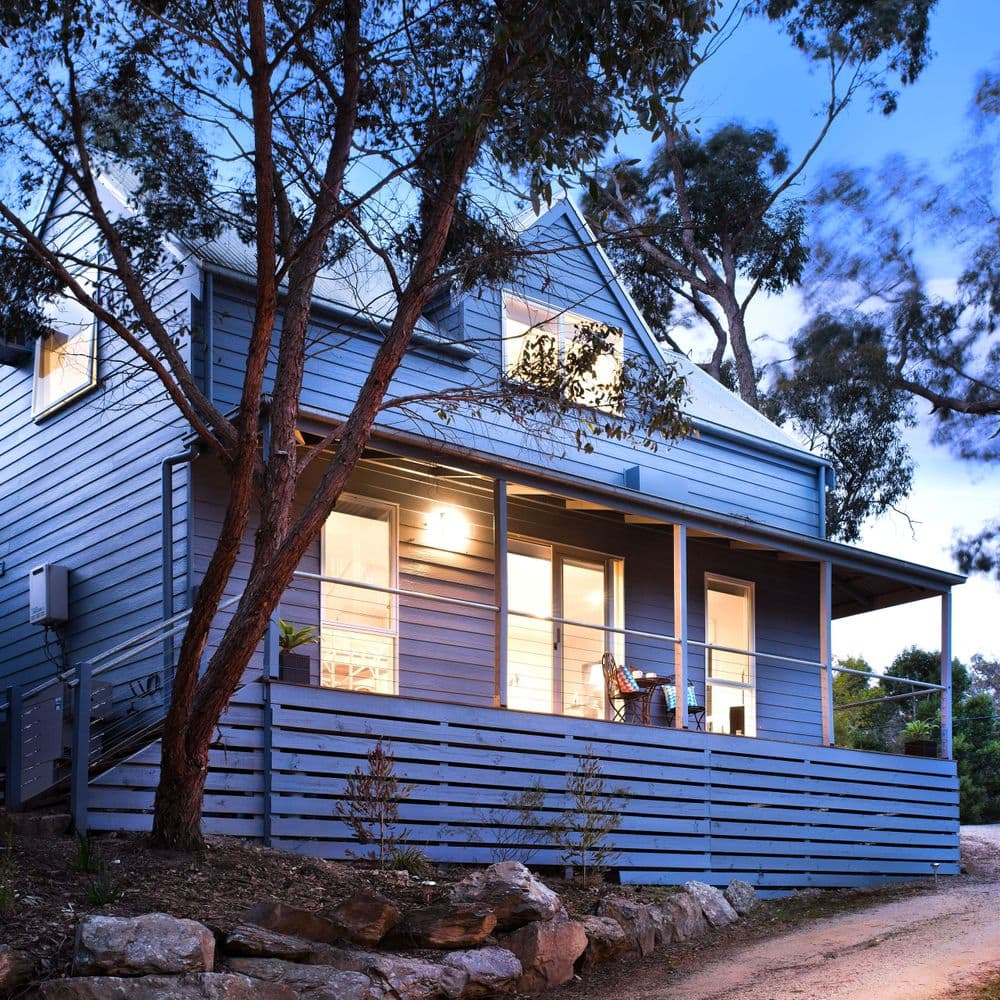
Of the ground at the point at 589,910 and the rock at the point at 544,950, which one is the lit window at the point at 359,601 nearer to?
the ground at the point at 589,910

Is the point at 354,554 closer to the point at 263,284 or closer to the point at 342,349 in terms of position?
the point at 342,349

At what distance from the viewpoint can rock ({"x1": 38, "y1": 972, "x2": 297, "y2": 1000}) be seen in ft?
22.1

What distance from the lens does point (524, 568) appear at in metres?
15.0

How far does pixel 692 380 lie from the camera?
1850cm

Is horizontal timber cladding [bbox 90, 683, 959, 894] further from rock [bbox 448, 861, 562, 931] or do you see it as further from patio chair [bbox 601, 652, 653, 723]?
rock [bbox 448, 861, 562, 931]

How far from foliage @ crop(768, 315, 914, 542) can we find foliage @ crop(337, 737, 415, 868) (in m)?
16.4

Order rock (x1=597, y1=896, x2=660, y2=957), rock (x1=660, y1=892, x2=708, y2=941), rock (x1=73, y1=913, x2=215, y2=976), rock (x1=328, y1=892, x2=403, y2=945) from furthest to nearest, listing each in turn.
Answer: rock (x1=660, y1=892, x2=708, y2=941)
rock (x1=597, y1=896, x2=660, y2=957)
rock (x1=328, y1=892, x2=403, y2=945)
rock (x1=73, y1=913, x2=215, y2=976)

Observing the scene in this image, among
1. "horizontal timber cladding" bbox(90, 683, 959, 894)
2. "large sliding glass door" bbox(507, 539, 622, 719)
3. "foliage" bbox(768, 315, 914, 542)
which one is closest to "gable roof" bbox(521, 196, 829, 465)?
"large sliding glass door" bbox(507, 539, 622, 719)

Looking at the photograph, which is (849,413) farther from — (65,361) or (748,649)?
(65,361)

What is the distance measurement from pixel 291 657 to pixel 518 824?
7.85 ft

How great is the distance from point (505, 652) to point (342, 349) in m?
3.39

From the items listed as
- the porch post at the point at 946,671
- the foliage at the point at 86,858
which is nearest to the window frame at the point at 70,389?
the foliage at the point at 86,858

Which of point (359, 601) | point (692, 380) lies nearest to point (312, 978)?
point (359, 601)

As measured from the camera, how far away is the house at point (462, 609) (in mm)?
10750
